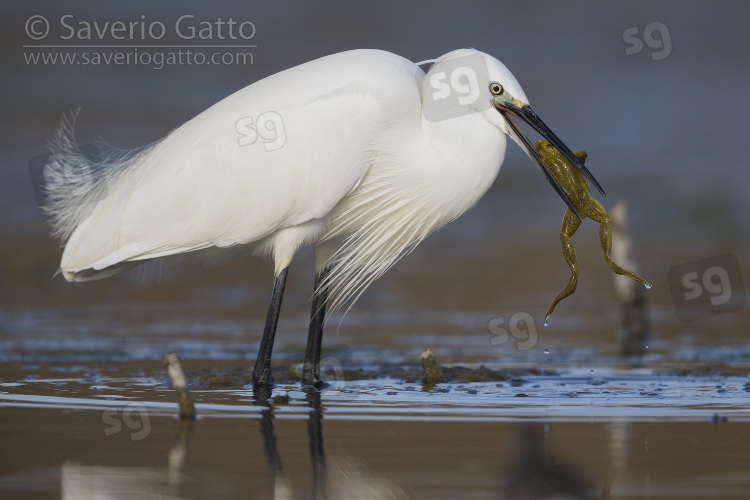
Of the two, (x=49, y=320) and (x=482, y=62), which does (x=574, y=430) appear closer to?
(x=482, y=62)

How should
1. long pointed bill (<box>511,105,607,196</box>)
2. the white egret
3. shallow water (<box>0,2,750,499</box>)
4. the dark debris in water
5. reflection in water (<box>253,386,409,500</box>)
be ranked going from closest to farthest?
reflection in water (<box>253,386,409,500</box>) → shallow water (<box>0,2,750,499</box>) → long pointed bill (<box>511,105,607,196</box>) → the white egret → the dark debris in water

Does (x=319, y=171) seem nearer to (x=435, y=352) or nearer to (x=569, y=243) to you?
(x=569, y=243)

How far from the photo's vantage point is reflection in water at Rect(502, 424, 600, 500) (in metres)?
4.81

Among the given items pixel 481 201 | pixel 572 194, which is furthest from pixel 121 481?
pixel 481 201

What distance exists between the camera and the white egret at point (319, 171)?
7.23 metres

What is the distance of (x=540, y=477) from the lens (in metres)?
5.11

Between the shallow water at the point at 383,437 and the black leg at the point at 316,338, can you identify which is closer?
the shallow water at the point at 383,437

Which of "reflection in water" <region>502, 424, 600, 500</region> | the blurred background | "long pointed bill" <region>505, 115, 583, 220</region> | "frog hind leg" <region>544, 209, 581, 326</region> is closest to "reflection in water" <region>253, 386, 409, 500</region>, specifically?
"reflection in water" <region>502, 424, 600, 500</region>

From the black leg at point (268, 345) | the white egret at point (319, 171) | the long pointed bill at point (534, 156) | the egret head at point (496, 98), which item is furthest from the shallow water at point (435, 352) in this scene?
the egret head at point (496, 98)

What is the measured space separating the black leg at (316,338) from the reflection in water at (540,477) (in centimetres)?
238

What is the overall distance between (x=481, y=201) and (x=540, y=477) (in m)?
14.8

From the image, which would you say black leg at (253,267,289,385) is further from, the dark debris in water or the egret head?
the egret head

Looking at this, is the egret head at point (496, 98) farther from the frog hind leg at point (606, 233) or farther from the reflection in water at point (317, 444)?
the reflection in water at point (317, 444)

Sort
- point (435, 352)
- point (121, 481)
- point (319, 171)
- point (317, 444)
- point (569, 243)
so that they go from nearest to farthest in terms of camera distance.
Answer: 1. point (121, 481)
2. point (317, 444)
3. point (569, 243)
4. point (319, 171)
5. point (435, 352)
